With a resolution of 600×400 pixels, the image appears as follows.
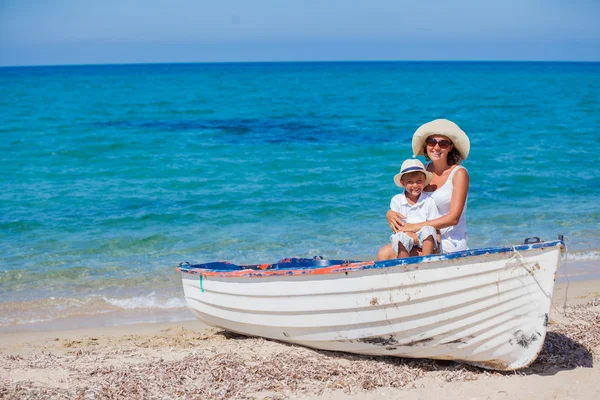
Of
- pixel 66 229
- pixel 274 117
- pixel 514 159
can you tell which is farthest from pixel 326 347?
pixel 274 117

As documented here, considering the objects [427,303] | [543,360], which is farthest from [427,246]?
[543,360]

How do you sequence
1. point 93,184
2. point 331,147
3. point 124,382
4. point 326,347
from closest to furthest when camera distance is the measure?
point 124,382 < point 326,347 < point 93,184 < point 331,147

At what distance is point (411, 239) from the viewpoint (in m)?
5.06

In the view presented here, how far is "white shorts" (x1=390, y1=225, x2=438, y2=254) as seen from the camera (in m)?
4.97

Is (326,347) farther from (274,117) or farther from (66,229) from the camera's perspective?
(274,117)

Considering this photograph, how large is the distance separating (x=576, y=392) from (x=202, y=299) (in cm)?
337

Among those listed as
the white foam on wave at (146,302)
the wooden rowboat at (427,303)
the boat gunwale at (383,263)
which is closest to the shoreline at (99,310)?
the white foam on wave at (146,302)

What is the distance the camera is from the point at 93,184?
581 inches

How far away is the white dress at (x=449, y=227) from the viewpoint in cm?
520

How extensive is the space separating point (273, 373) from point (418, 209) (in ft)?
5.80

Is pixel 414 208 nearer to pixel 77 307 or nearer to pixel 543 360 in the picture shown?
pixel 543 360

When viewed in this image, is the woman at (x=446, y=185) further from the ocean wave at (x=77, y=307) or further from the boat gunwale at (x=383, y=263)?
the ocean wave at (x=77, y=307)

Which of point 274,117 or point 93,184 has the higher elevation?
point 274,117

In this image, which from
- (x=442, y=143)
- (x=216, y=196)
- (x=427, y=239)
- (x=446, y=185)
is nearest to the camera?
(x=427, y=239)
